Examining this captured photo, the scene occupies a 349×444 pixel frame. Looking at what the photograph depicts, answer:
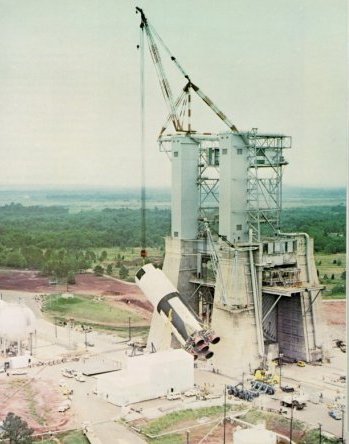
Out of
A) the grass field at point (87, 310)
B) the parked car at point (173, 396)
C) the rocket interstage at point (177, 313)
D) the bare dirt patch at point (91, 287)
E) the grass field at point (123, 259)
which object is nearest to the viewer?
the parked car at point (173, 396)

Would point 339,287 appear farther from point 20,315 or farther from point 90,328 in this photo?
point 20,315

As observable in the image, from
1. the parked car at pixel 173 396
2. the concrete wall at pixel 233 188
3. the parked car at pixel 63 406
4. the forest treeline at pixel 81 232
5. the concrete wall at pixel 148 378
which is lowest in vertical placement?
the parked car at pixel 63 406

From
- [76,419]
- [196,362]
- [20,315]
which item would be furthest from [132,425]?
[20,315]

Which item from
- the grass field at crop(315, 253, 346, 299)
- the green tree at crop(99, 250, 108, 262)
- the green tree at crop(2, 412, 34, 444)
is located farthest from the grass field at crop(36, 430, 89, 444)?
the green tree at crop(99, 250, 108, 262)

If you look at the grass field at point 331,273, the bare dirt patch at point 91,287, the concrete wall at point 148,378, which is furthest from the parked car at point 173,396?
the bare dirt patch at point 91,287

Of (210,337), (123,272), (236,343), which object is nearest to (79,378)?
(210,337)

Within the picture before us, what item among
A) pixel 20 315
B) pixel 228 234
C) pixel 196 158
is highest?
pixel 196 158

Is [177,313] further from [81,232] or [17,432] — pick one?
[81,232]

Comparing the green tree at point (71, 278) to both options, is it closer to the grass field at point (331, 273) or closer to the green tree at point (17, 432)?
the grass field at point (331, 273)
